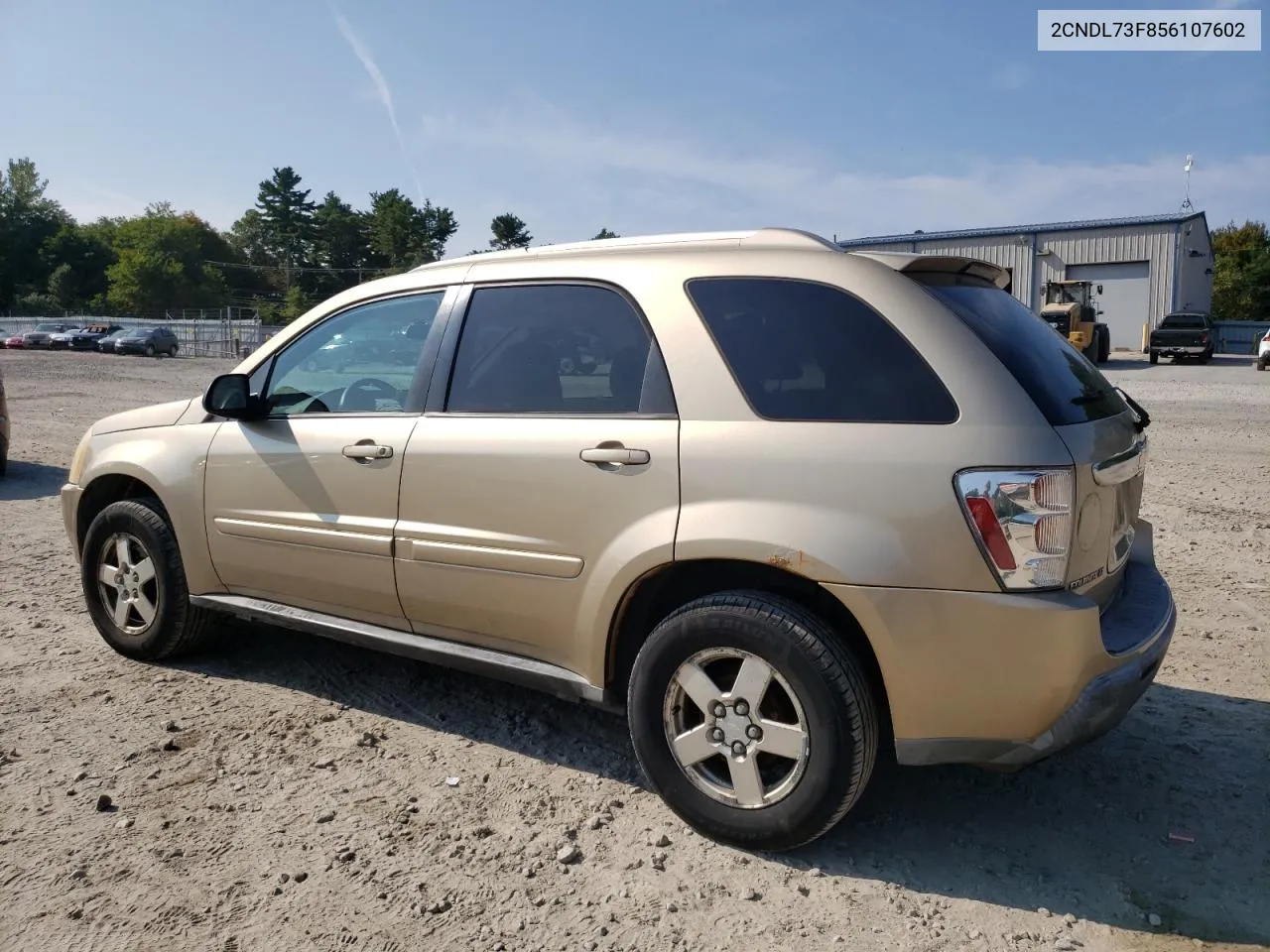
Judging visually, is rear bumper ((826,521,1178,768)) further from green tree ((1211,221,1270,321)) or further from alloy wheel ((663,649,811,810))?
green tree ((1211,221,1270,321))

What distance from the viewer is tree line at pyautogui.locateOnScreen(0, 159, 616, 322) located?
3223 inches

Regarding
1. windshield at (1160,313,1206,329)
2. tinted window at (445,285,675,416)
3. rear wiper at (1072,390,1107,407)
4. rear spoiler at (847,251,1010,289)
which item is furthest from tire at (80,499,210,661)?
windshield at (1160,313,1206,329)

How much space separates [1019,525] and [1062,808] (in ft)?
4.16

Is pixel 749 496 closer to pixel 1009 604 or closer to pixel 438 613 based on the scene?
pixel 1009 604

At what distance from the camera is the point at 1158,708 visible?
4.11m

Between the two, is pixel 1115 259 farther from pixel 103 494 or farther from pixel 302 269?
pixel 302 269

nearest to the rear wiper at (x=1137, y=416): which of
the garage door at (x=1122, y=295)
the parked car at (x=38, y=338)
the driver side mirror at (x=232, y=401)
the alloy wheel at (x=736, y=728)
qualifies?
the alloy wheel at (x=736, y=728)

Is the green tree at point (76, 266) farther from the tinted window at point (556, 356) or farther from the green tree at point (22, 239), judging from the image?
the tinted window at point (556, 356)

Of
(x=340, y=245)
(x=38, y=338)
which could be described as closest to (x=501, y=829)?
(x=38, y=338)

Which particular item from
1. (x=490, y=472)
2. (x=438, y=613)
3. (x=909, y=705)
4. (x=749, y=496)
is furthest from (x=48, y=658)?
(x=909, y=705)

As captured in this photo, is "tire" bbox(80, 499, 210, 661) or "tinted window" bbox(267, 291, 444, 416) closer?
"tinted window" bbox(267, 291, 444, 416)

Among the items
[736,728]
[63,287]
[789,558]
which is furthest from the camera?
[63,287]

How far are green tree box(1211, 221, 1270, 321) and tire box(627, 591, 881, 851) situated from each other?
59.2m

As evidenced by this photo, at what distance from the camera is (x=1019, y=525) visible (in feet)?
8.60
